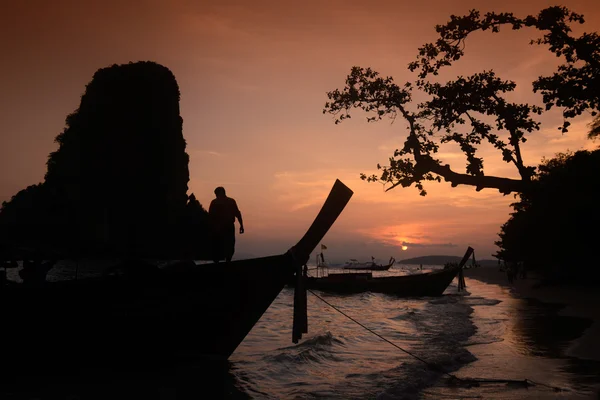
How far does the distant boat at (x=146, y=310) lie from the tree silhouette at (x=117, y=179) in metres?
82.8

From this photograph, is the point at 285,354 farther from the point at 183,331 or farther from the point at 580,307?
the point at 580,307

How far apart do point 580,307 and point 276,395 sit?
18833 mm

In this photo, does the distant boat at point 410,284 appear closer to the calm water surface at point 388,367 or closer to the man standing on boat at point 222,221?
the calm water surface at point 388,367

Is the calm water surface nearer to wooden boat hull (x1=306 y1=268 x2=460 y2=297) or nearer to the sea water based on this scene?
the sea water

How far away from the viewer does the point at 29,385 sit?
6738mm

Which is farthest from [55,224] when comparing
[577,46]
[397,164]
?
[577,46]

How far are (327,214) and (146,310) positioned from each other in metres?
3.54

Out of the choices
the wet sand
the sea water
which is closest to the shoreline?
the wet sand

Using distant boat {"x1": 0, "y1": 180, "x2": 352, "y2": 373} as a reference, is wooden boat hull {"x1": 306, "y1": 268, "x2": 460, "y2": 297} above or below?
below

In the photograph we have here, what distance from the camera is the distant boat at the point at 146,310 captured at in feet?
21.4

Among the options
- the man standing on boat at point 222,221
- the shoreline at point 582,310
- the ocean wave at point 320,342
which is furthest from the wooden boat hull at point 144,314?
the shoreline at point 582,310

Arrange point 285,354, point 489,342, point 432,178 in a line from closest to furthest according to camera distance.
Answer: point 285,354 < point 489,342 < point 432,178

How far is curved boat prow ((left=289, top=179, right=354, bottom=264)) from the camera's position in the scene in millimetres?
7344

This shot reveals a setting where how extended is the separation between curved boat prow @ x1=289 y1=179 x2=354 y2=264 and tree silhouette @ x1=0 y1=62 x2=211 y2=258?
83949 millimetres
